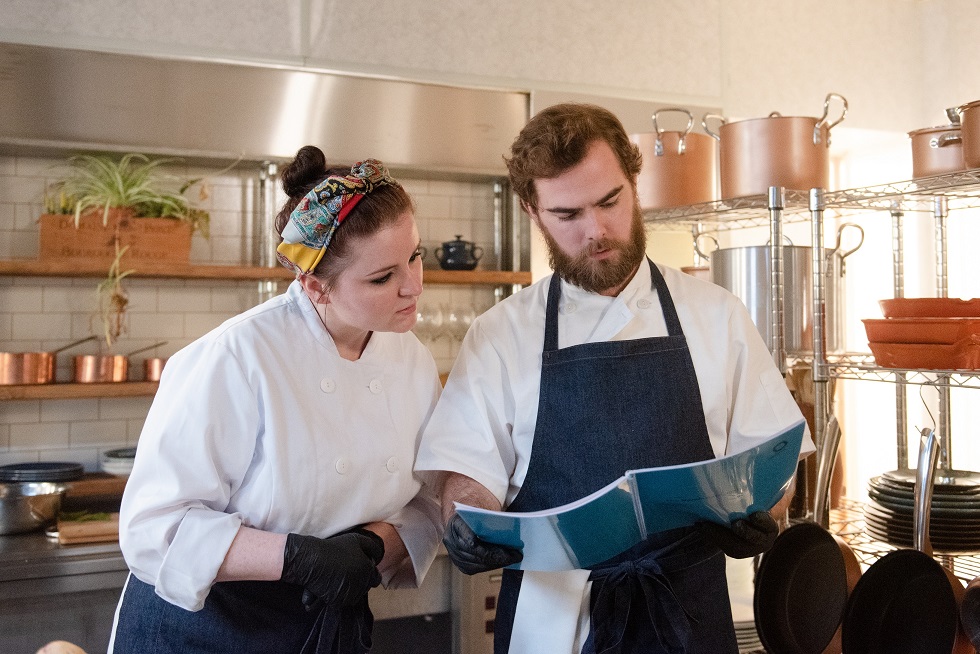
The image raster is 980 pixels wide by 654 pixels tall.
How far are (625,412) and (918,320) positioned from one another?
0.86 metres

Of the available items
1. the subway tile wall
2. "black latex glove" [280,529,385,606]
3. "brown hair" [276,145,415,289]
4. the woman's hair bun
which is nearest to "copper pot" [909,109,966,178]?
"brown hair" [276,145,415,289]

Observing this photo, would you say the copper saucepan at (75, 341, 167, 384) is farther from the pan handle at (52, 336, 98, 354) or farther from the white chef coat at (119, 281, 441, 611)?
the white chef coat at (119, 281, 441, 611)

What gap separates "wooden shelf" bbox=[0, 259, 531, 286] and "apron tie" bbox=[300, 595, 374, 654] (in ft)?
6.61

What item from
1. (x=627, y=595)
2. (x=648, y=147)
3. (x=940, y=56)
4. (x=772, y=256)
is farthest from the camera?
(x=940, y=56)

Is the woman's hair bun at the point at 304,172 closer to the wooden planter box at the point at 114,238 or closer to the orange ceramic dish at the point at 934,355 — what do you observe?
the orange ceramic dish at the point at 934,355

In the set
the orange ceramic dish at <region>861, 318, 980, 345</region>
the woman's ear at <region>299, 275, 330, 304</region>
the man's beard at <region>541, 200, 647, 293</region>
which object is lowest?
the orange ceramic dish at <region>861, 318, 980, 345</region>

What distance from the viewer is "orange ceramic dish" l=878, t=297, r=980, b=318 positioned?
2.12 m

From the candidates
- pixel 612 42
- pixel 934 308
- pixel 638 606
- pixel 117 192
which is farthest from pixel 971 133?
pixel 117 192

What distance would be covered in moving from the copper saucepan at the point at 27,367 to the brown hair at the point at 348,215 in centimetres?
201

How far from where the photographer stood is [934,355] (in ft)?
6.97

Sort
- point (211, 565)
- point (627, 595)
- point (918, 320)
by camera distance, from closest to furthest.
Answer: point (211, 565), point (627, 595), point (918, 320)

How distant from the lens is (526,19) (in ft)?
13.4

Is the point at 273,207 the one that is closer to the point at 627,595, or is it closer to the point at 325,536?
the point at 325,536

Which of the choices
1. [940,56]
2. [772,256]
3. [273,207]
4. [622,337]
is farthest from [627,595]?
[940,56]
